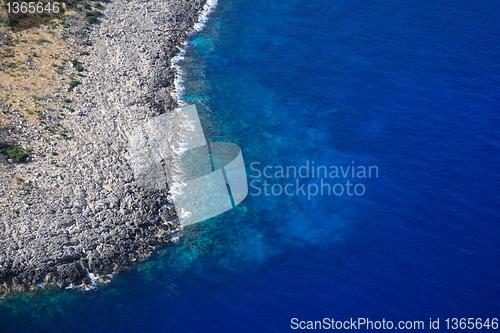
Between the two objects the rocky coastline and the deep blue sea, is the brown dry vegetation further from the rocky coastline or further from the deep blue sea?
the deep blue sea

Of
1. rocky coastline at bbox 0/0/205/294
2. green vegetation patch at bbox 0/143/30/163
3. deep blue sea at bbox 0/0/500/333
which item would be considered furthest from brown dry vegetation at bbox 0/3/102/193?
deep blue sea at bbox 0/0/500/333

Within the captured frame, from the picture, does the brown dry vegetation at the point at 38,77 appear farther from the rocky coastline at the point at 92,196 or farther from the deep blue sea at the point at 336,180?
the deep blue sea at the point at 336,180

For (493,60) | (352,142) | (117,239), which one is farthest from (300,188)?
(493,60)

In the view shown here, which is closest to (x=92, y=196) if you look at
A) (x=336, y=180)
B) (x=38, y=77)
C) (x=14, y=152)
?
(x=14, y=152)

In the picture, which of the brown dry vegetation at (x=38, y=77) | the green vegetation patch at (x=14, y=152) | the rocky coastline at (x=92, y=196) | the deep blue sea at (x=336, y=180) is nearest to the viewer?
the deep blue sea at (x=336, y=180)

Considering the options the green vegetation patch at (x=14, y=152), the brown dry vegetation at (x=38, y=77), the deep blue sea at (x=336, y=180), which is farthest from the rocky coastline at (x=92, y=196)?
the deep blue sea at (x=336, y=180)

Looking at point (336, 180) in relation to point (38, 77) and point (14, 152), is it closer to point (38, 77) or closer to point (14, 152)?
point (14, 152)

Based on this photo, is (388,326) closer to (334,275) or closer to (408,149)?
(334,275)
